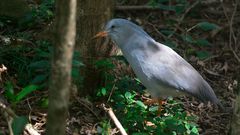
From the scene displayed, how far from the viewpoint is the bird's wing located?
5207 mm

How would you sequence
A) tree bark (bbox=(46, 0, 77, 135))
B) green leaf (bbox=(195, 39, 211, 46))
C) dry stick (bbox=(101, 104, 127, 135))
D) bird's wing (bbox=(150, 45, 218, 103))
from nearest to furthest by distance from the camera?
tree bark (bbox=(46, 0, 77, 135)), dry stick (bbox=(101, 104, 127, 135)), bird's wing (bbox=(150, 45, 218, 103)), green leaf (bbox=(195, 39, 211, 46))

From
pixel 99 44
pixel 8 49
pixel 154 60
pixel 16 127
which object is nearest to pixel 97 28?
pixel 99 44

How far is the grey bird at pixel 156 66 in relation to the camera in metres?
5.22

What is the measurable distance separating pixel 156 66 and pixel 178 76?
26 centimetres

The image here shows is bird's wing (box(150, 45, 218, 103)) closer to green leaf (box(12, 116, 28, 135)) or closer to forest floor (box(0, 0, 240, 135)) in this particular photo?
forest floor (box(0, 0, 240, 135))

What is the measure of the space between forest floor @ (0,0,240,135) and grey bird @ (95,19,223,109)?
0.58 meters

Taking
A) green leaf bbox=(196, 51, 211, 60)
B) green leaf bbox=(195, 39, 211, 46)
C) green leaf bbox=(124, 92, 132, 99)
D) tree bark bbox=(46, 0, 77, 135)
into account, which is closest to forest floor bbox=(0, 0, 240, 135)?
green leaf bbox=(196, 51, 211, 60)

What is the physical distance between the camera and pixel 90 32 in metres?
5.42

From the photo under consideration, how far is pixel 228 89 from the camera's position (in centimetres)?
664

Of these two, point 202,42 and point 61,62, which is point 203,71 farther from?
point 61,62

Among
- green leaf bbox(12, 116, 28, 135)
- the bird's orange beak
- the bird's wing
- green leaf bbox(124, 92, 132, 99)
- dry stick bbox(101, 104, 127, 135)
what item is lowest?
dry stick bbox(101, 104, 127, 135)

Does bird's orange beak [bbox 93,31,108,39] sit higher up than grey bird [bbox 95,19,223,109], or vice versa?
bird's orange beak [bbox 93,31,108,39]

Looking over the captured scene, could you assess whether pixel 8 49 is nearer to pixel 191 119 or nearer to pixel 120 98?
pixel 120 98

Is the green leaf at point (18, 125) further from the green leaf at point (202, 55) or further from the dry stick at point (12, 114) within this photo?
the green leaf at point (202, 55)
